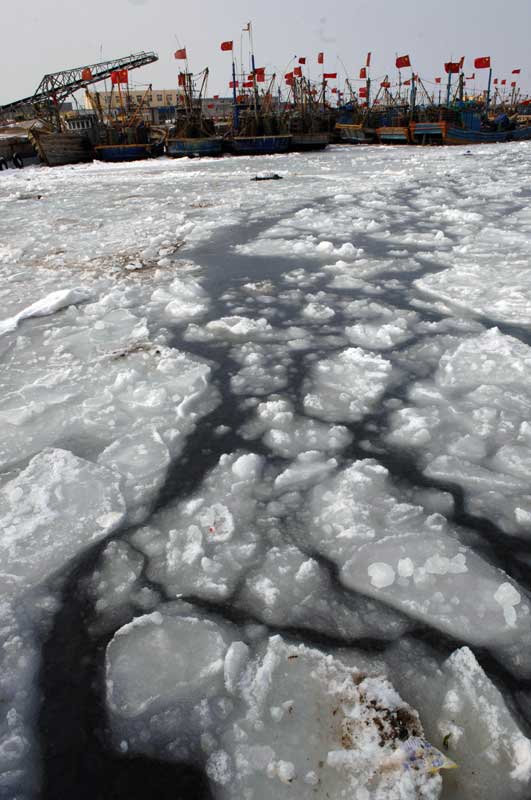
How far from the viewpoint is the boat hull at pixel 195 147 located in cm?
2345

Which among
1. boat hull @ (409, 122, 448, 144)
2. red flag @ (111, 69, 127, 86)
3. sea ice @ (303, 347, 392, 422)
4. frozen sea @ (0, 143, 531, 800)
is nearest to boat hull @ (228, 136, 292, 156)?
boat hull @ (409, 122, 448, 144)

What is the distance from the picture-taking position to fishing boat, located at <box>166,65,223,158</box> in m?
23.6

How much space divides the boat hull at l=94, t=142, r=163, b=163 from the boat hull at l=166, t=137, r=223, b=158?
117 centimetres

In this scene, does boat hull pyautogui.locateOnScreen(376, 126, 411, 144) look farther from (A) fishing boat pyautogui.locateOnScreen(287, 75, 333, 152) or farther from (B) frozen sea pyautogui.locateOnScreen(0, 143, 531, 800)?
(B) frozen sea pyautogui.locateOnScreen(0, 143, 531, 800)

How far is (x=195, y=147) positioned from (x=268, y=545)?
85.2 ft

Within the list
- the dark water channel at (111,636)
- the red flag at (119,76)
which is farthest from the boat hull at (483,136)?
the dark water channel at (111,636)

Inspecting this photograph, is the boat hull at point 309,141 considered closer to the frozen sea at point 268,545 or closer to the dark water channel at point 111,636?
the frozen sea at point 268,545

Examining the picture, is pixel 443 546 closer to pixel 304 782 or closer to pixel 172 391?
pixel 304 782

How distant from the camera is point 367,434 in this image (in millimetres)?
2453

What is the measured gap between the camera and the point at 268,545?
180 cm

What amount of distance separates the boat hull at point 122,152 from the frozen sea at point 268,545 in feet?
72.4

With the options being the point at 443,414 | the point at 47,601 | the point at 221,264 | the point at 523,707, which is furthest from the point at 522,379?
the point at 221,264

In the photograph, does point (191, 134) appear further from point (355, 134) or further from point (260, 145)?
point (355, 134)

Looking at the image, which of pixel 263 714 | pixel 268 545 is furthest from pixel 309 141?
pixel 263 714
